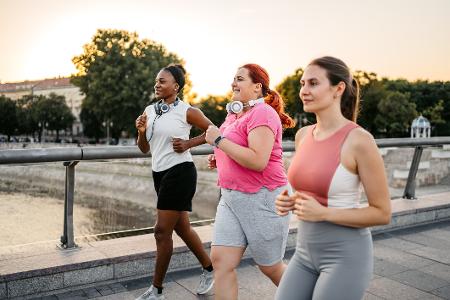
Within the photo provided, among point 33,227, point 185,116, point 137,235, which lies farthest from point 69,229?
point 185,116

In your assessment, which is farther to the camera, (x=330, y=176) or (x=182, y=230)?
(x=182, y=230)

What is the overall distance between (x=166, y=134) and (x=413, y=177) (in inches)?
201

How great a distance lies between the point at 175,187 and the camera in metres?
3.37

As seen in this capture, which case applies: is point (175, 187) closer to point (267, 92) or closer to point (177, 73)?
point (177, 73)

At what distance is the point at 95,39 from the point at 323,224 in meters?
48.7

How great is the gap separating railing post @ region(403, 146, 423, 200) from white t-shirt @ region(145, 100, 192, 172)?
15.8 feet

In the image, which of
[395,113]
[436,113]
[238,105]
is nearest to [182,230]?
[238,105]

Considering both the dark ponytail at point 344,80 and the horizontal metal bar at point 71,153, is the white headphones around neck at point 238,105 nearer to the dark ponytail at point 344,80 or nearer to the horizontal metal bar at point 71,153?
the dark ponytail at point 344,80

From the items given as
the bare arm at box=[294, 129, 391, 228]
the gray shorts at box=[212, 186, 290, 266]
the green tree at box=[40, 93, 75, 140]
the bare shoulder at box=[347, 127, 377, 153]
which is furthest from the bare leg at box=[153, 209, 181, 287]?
the green tree at box=[40, 93, 75, 140]

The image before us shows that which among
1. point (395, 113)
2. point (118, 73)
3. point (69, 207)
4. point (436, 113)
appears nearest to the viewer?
point (69, 207)

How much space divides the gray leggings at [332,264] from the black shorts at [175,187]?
60.9 inches

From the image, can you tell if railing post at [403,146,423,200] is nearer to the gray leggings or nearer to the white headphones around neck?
the white headphones around neck

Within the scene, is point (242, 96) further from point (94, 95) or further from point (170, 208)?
point (94, 95)

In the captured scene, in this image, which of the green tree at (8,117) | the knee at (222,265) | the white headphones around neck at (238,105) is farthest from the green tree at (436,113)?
the green tree at (8,117)
